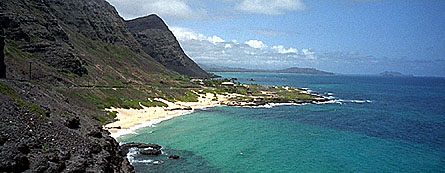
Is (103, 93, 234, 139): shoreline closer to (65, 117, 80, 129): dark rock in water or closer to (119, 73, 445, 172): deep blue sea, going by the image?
(119, 73, 445, 172): deep blue sea

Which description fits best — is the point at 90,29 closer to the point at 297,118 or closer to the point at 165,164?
the point at 297,118

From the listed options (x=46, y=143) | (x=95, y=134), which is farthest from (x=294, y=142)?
(x=46, y=143)

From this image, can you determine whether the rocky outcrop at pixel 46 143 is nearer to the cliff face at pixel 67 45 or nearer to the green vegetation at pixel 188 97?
the cliff face at pixel 67 45

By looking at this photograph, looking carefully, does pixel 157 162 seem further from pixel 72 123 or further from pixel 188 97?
pixel 188 97

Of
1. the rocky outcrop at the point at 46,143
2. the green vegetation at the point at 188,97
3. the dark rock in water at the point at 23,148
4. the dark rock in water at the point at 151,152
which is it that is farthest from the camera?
the green vegetation at the point at 188,97

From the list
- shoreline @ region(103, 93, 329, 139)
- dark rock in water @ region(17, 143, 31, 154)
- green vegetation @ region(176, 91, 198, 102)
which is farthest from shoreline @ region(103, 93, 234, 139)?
dark rock in water @ region(17, 143, 31, 154)

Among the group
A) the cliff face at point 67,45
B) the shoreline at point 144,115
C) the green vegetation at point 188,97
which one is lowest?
the shoreline at point 144,115

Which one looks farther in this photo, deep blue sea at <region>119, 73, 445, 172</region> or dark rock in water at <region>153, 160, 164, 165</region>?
deep blue sea at <region>119, 73, 445, 172</region>

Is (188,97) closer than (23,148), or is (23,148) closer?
(23,148)

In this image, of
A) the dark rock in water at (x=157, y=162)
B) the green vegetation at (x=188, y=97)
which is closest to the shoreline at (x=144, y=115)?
the green vegetation at (x=188, y=97)

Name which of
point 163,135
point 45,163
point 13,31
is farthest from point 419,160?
point 13,31

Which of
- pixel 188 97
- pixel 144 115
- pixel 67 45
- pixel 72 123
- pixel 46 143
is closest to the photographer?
pixel 46 143
